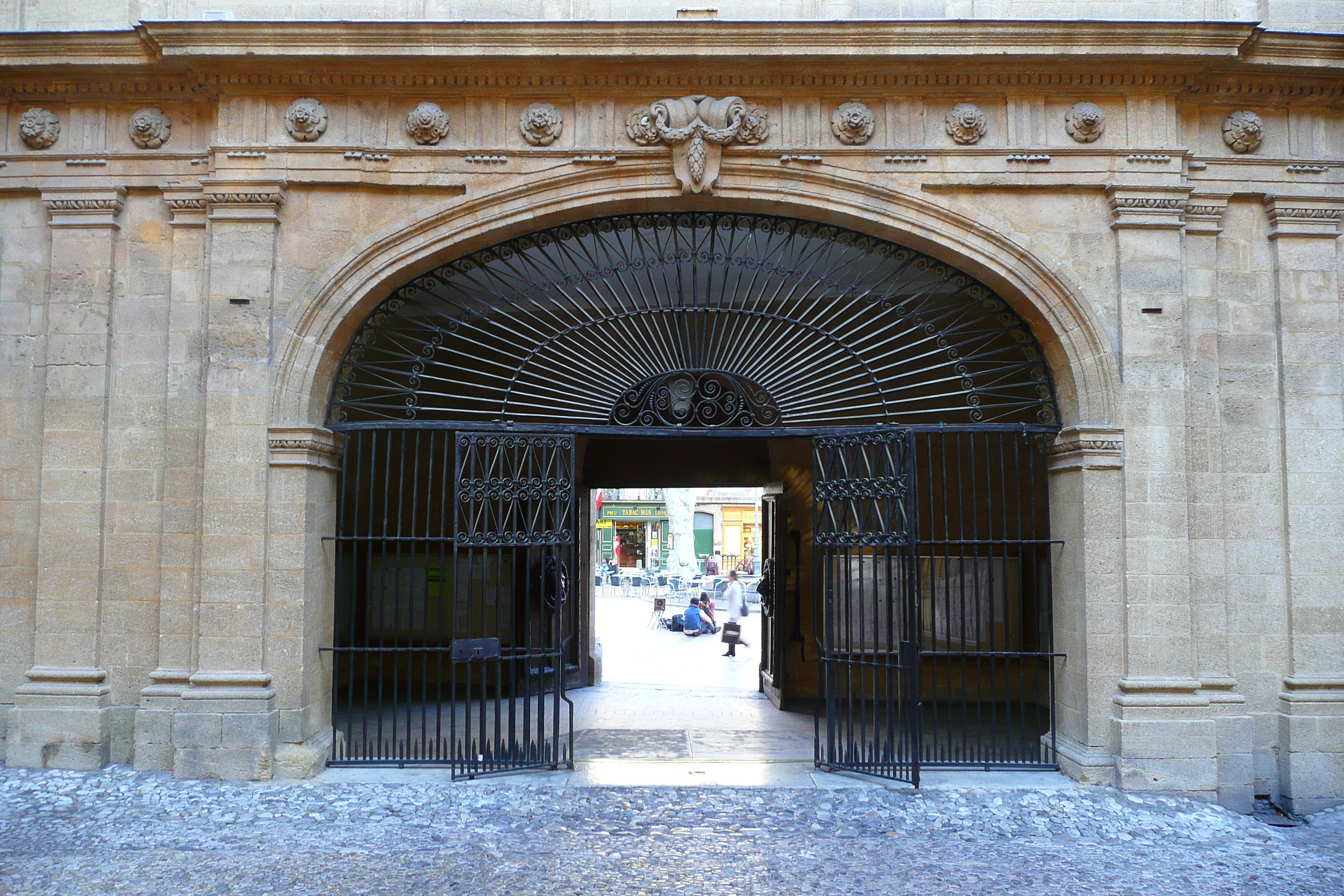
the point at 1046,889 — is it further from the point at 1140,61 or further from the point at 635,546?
the point at 635,546

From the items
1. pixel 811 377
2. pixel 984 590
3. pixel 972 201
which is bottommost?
pixel 984 590

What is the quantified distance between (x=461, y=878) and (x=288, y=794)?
1.64 metres

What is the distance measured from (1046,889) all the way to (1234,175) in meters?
4.76

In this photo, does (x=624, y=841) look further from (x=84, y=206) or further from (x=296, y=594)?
(x=84, y=206)

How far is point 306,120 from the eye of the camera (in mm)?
5988

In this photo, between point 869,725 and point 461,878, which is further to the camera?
point 869,725

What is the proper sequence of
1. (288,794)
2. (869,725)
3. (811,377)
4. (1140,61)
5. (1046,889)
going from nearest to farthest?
(1046,889) < (288,794) < (1140,61) < (811,377) < (869,725)

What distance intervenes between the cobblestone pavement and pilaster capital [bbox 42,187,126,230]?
3602mm

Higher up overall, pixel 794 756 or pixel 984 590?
pixel 984 590

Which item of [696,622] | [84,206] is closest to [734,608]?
[696,622]

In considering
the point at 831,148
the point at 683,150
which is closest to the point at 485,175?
the point at 683,150

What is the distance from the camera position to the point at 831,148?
609cm

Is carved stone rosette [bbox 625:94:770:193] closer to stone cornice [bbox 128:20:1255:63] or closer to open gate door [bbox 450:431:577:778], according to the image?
stone cornice [bbox 128:20:1255:63]

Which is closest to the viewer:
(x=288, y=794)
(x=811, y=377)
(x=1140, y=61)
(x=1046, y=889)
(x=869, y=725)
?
(x=1046, y=889)
